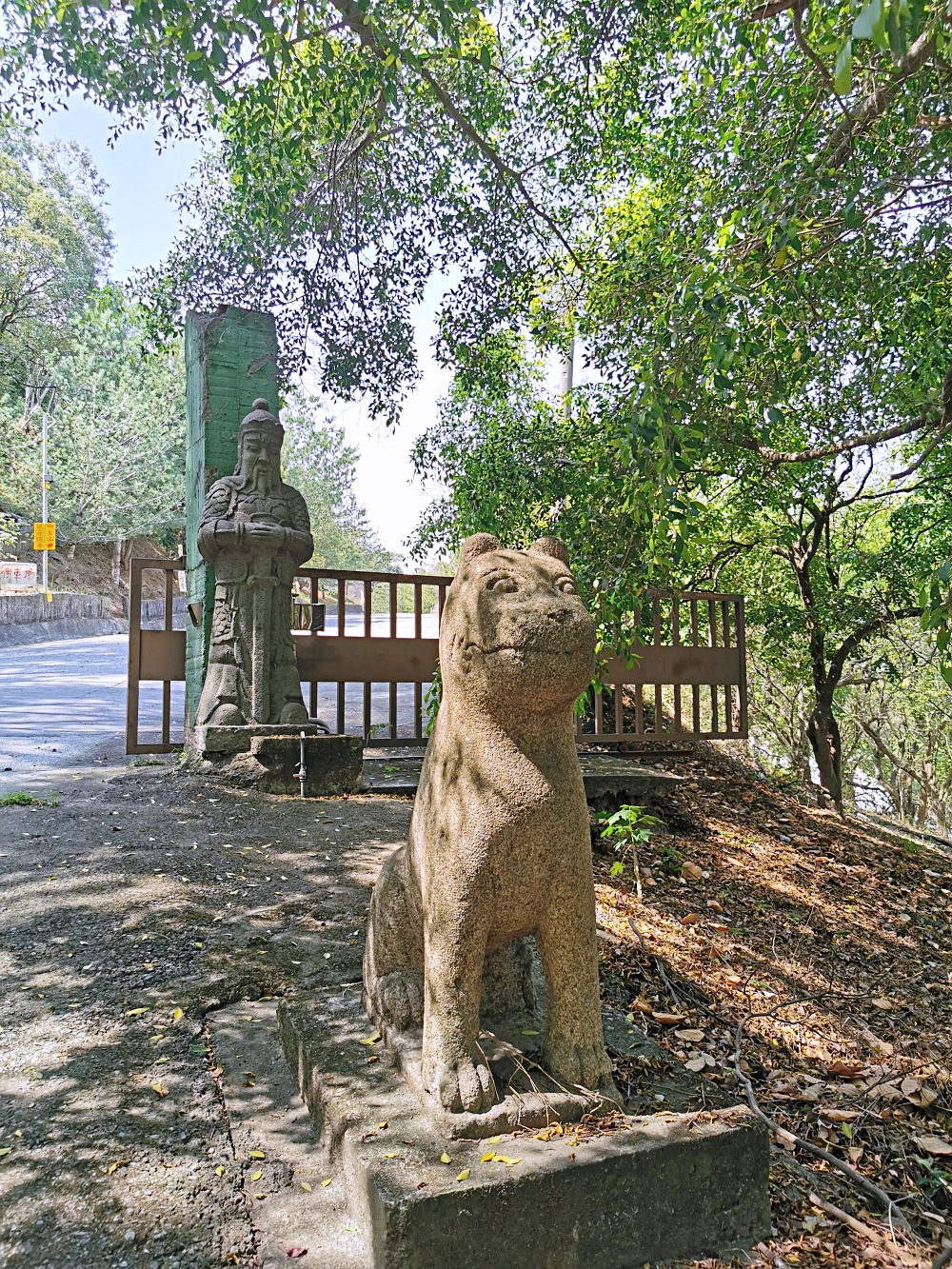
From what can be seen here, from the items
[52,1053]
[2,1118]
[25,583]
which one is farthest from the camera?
[25,583]

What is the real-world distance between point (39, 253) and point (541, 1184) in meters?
32.4

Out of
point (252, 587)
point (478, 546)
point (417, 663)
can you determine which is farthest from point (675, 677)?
point (478, 546)

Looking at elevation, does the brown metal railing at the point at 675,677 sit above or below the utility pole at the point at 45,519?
below

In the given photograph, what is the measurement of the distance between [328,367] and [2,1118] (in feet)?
24.5

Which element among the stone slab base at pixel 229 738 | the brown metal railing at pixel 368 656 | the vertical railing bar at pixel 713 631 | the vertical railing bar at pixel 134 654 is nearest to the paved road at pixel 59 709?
the vertical railing bar at pixel 134 654

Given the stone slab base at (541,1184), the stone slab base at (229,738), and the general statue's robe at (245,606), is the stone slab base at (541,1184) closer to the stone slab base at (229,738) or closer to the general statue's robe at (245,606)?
the stone slab base at (229,738)

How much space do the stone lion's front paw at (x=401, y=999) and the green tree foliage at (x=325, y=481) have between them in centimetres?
3167

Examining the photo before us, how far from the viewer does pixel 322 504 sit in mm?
37000

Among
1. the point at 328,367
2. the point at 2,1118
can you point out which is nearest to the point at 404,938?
the point at 2,1118

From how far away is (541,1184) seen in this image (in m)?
Result: 1.79

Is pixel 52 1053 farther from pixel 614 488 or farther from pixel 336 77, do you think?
pixel 336 77

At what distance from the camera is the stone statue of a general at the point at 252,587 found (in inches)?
245

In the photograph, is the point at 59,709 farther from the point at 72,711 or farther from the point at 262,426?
the point at 262,426

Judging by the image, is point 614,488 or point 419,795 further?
point 614,488
